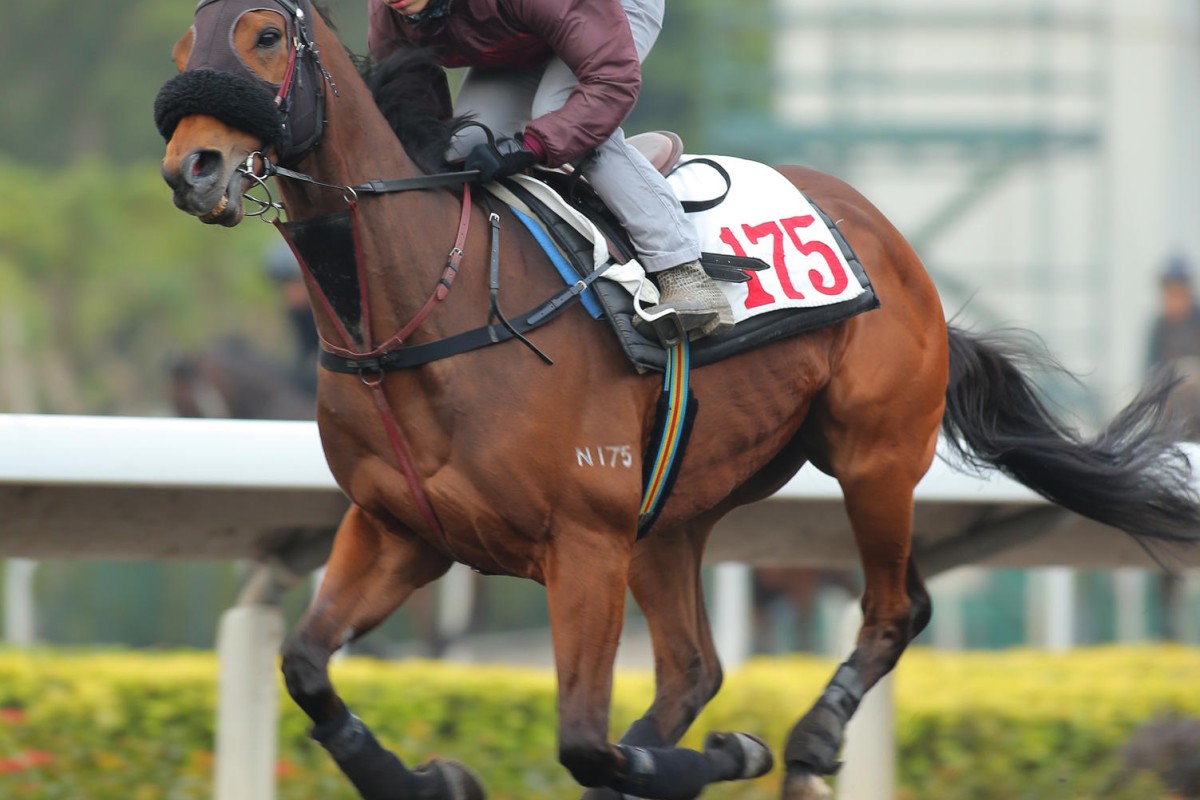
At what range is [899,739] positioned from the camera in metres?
6.04

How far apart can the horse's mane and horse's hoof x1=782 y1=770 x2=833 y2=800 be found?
64.1 inches

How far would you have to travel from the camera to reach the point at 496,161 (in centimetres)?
369

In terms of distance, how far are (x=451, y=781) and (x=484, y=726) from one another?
6.89ft

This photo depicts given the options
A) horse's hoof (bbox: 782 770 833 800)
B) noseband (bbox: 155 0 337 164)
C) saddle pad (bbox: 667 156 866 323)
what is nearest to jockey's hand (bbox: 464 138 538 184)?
noseband (bbox: 155 0 337 164)

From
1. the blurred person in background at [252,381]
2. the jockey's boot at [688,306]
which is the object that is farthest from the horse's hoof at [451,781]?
the blurred person in background at [252,381]

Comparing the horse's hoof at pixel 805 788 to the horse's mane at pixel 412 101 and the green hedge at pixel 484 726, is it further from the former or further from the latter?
the horse's mane at pixel 412 101

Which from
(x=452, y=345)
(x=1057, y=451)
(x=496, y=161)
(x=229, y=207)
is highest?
(x=496, y=161)

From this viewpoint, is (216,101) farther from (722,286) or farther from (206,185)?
(722,286)

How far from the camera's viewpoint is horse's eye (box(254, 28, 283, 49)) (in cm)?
330

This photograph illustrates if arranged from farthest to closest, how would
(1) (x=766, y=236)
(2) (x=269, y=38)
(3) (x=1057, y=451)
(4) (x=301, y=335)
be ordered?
1. (4) (x=301, y=335)
2. (3) (x=1057, y=451)
3. (1) (x=766, y=236)
4. (2) (x=269, y=38)

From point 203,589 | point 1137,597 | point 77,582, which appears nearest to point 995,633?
point 1137,597

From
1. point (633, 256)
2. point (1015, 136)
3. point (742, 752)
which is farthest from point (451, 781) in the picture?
point (1015, 136)

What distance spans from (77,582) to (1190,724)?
20.6 ft

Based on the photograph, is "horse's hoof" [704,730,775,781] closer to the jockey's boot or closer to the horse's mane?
the jockey's boot
